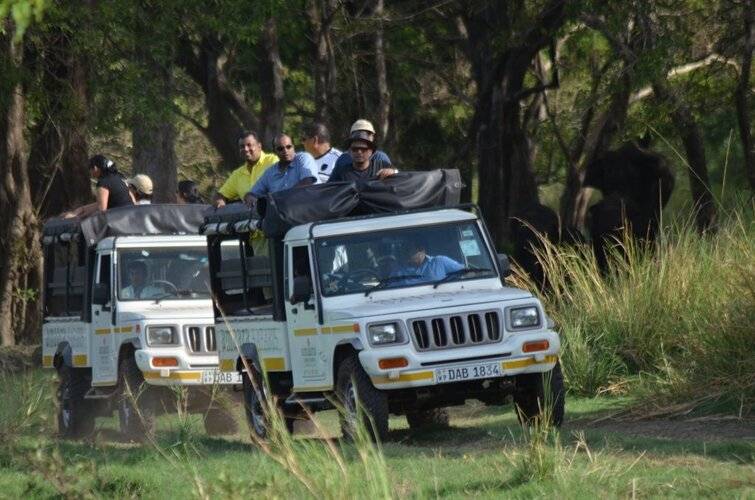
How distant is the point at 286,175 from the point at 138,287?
2.47 m

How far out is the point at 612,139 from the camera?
3109cm

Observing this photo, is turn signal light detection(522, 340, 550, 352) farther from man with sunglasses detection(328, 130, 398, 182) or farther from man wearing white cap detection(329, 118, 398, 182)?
man with sunglasses detection(328, 130, 398, 182)

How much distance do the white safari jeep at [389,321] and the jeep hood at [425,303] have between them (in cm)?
1

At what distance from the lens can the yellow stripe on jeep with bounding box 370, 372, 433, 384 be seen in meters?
12.1

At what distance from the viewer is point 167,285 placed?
16391 mm

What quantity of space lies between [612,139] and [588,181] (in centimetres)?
176

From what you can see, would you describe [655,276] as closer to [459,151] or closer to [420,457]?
[420,457]

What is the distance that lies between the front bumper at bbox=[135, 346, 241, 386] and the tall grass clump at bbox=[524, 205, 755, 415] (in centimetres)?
363

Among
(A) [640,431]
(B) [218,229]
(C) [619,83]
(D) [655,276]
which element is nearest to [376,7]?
(C) [619,83]

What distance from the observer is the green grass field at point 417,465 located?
25.9 ft

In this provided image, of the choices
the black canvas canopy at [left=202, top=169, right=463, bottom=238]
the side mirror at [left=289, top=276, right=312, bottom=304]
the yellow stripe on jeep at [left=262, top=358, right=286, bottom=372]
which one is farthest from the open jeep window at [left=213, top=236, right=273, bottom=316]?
the side mirror at [left=289, top=276, right=312, bottom=304]

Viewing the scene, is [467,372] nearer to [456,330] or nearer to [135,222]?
[456,330]

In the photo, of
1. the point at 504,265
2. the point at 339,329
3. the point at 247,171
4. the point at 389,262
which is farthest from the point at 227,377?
the point at 504,265

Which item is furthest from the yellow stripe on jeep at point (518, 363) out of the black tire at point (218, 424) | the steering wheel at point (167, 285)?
the steering wheel at point (167, 285)
